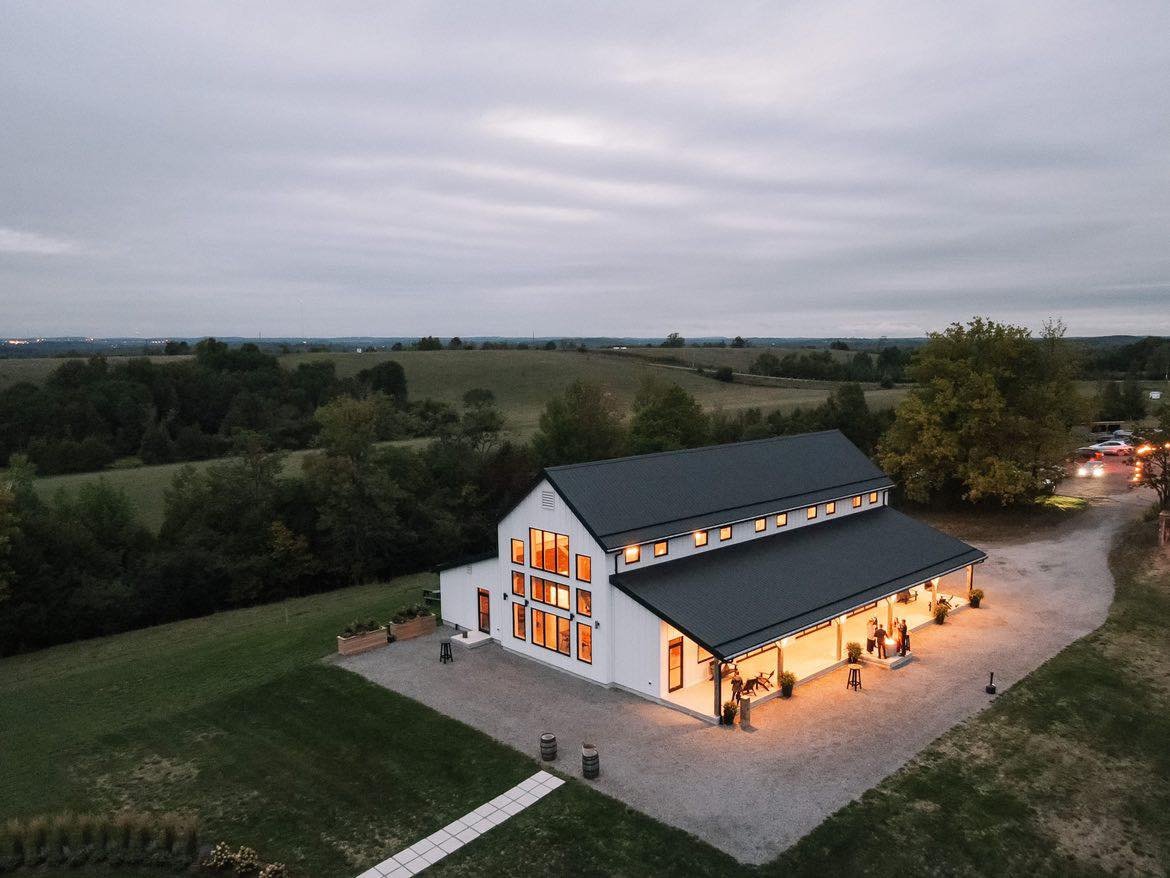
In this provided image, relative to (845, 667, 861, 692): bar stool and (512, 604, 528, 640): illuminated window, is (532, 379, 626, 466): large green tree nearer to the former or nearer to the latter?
(512, 604, 528, 640): illuminated window

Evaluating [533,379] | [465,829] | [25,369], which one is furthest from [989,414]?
[25,369]

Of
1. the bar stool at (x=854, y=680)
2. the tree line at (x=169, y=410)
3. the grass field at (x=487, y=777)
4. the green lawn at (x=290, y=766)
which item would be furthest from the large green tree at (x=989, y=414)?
the green lawn at (x=290, y=766)

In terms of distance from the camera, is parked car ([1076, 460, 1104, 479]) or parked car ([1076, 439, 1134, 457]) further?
parked car ([1076, 439, 1134, 457])

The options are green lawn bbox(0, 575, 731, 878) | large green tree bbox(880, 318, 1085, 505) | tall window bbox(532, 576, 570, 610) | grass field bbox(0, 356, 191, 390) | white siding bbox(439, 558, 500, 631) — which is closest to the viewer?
green lawn bbox(0, 575, 731, 878)

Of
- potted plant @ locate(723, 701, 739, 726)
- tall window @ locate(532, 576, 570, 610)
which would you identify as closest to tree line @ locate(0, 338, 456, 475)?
tall window @ locate(532, 576, 570, 610)

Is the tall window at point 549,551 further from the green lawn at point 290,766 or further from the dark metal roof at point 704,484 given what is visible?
the green lawn at point 290,766

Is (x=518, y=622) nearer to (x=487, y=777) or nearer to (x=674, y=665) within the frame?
(x=674, y=665)

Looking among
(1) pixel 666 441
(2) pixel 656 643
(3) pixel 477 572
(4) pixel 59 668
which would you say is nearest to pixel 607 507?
(2) pixel 656 643
